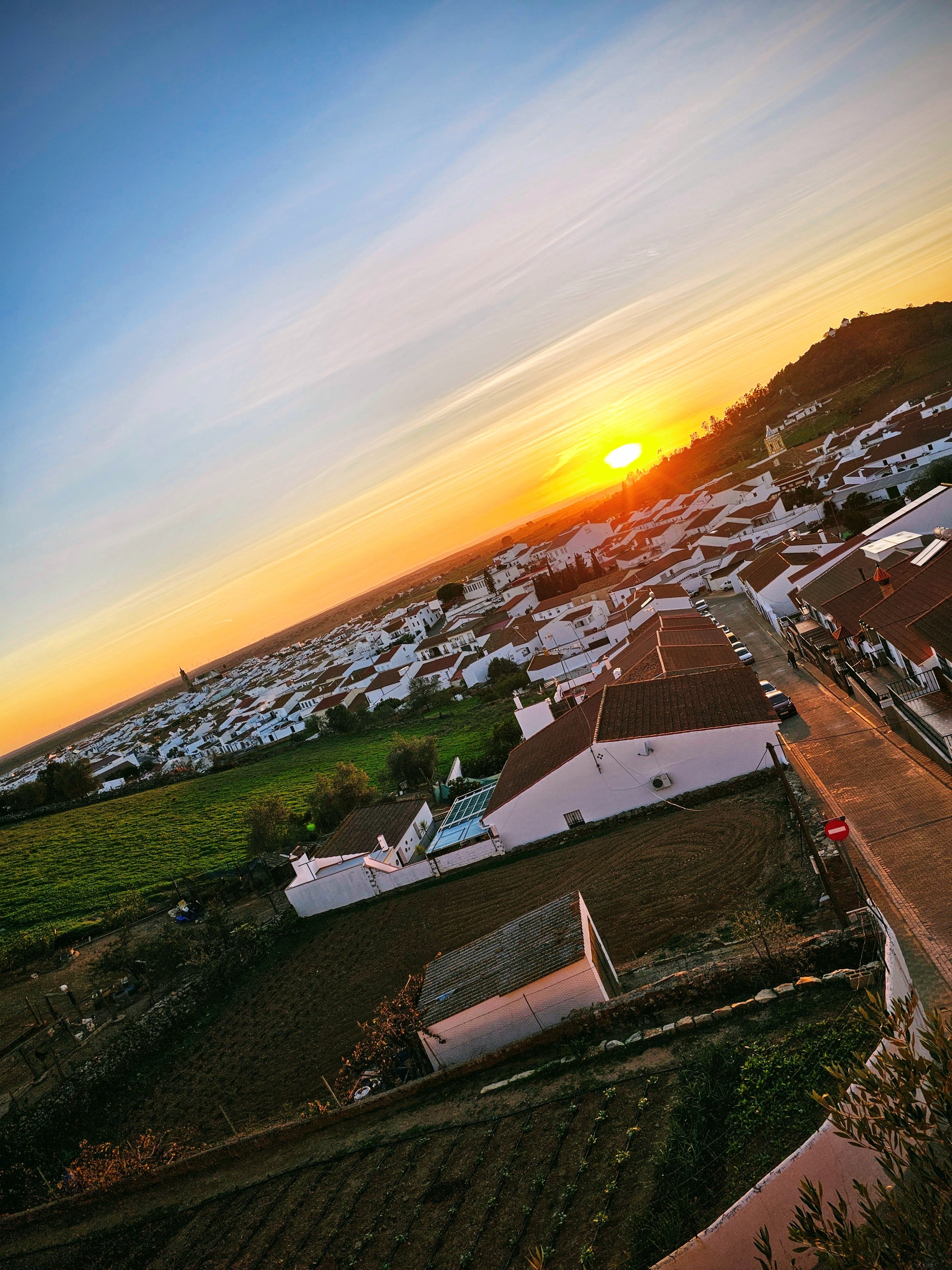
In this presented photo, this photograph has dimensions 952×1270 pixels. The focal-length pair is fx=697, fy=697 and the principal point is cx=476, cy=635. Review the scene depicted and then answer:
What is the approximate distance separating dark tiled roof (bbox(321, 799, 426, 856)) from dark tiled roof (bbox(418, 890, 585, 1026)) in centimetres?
946

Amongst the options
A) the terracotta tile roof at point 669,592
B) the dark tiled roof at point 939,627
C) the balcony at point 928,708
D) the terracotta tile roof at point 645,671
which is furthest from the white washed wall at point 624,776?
the terracotta tile roof at point 669,592

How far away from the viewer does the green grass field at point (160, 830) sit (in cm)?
3450

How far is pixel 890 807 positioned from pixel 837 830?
327 centimetres

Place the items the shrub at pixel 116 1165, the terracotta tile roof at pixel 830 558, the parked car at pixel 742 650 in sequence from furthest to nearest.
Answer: the terracotta tile roof at pixel 830 558 → the parked car at pixel 742 650 → the shrub at pixel 116 1165

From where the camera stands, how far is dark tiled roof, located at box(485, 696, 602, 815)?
21078 millimetres

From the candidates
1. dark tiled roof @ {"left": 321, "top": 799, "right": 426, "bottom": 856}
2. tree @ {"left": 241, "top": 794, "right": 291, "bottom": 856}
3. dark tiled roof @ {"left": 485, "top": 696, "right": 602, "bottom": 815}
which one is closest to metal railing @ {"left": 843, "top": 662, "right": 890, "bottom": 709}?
dark tiled roof @ {"left": 485, "top": 696, "right": 602, "bottom": 815}

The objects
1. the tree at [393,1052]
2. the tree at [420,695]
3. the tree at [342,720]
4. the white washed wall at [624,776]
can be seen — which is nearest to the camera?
the tree at [393,1052]

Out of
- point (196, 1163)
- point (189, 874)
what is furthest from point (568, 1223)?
point (189, 874)

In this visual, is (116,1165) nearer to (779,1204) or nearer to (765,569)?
(779,1204)

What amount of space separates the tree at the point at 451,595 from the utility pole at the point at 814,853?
264 feet

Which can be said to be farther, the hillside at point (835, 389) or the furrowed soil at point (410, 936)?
the hillside at point (835, 389)

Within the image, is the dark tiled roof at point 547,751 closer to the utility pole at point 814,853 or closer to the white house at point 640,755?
the white house at point 640,755

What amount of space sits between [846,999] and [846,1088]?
16.4 ft

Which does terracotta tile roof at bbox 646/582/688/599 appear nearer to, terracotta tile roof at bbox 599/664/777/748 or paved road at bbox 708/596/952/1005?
terracotta tile roof at bbox 599/664/777/748
